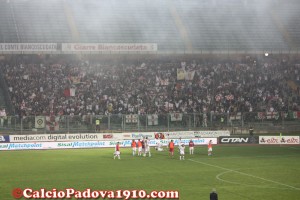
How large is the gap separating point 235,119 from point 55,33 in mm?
18534

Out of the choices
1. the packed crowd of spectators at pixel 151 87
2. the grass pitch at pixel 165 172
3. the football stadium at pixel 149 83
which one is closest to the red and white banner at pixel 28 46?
the football stadium at pixel 149 83

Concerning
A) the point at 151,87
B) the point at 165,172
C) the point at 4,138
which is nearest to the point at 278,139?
the point at 151,87

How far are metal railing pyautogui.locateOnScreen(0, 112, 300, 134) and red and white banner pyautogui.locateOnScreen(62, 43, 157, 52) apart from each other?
772 centimetres

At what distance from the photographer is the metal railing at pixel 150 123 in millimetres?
36562

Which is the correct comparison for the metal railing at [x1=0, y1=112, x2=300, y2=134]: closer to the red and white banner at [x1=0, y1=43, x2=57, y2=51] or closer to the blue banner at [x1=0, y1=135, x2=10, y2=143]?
the blue banner at [x1=0, y1=135, x2=10, y2=143]

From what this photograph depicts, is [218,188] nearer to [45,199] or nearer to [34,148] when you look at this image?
[45,199]

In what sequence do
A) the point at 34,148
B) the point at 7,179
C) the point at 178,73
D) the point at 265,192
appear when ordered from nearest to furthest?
the point at 265,192 < the point at 7,179 < the point at 34,148 < the point at 178,73

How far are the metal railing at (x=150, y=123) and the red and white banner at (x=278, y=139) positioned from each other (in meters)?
1.97

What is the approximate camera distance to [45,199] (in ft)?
55.9

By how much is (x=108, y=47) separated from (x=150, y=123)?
866cm

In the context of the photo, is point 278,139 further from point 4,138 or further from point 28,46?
point 28,46

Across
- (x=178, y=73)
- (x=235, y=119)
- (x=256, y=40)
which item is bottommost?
(x=235, y=119)

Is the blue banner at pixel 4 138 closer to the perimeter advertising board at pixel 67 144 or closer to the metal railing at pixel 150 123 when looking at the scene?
the metal railing at pixel 150 123

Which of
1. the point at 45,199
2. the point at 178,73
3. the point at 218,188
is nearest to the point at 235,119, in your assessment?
the point at 178,73
